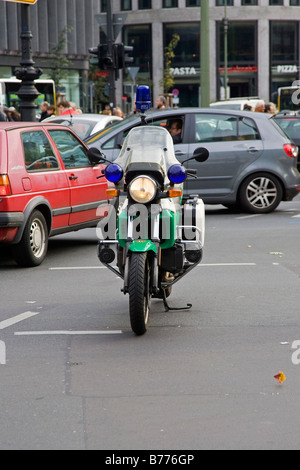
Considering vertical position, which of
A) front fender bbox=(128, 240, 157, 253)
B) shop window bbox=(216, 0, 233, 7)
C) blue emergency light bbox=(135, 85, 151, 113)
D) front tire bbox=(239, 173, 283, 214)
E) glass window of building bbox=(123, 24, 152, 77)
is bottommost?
front tire bbox=(239, 173, 283, 214)

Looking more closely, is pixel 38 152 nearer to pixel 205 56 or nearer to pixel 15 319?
pixel 15 319

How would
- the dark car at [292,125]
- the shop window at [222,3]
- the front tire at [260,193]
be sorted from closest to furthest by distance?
1. the front tire at [260,193]
2. the dark car at [292,125]
3. the shop window at [222,3]

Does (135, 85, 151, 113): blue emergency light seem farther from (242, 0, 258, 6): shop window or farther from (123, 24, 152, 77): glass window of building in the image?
(242, 0, 258, 6): shop window

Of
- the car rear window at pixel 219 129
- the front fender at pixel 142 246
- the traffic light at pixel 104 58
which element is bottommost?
the front fender at pixel 142 246

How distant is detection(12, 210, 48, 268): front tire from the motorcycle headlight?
11.1ft

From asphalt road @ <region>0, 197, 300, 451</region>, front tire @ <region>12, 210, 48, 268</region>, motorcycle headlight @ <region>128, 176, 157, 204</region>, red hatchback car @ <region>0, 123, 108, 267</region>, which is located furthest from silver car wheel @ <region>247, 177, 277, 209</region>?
motorcycle headlight @ <region>128, 176, 157, 204</region>

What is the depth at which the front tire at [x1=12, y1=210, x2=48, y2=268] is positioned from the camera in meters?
10.2

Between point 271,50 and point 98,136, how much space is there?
210 feet

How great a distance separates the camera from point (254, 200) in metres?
15.4

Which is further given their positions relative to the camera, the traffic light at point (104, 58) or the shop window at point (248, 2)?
the shop window at point (248, 2)

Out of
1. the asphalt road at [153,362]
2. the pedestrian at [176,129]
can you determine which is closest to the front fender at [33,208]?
the asphalt road at [153,362]

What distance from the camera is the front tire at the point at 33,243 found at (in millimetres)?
10172

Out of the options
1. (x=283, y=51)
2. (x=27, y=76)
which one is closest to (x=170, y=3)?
(x=283, y=51)

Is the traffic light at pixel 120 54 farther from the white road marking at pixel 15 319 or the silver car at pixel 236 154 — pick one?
the white road marking at pixel 15 319
